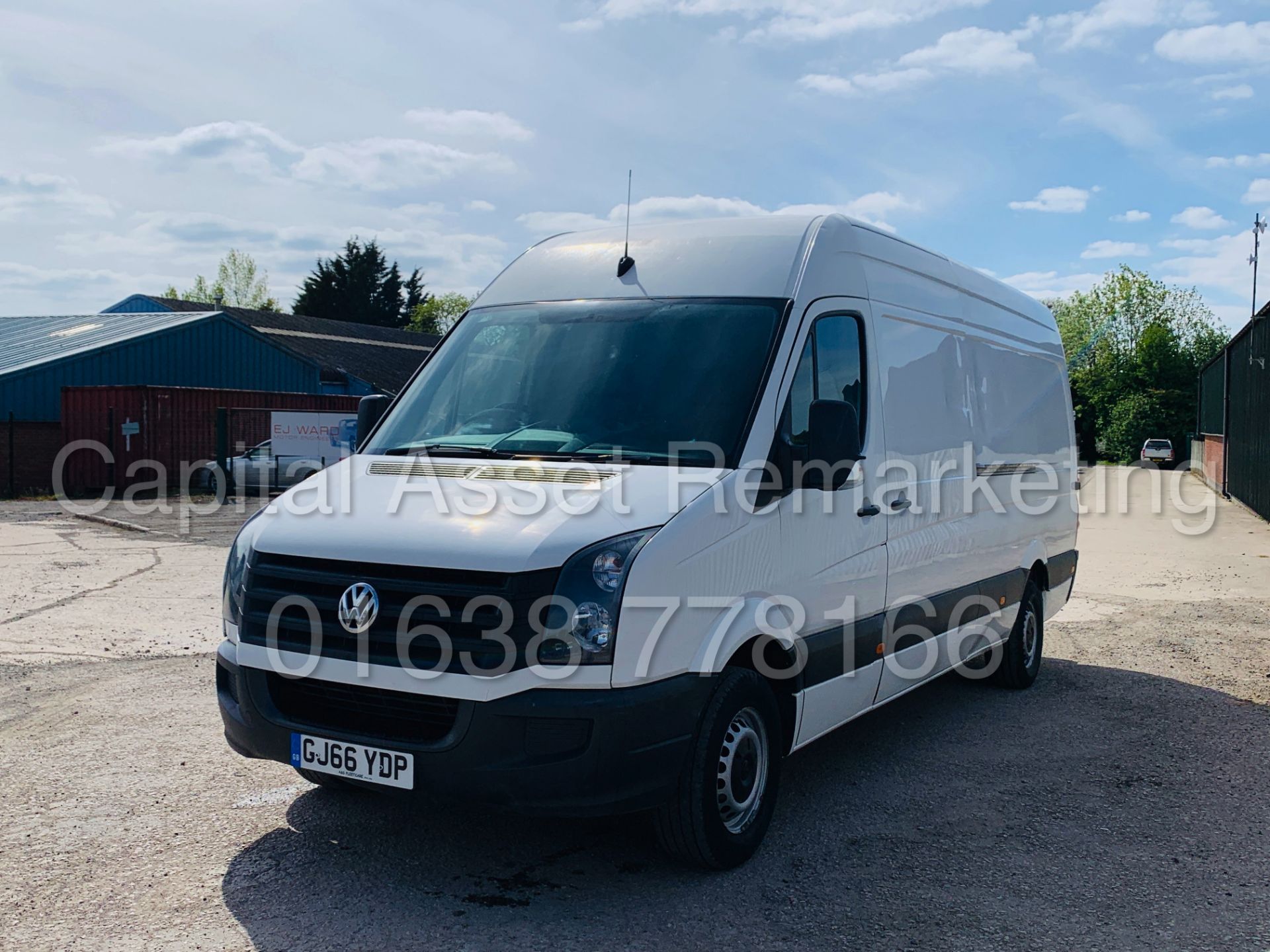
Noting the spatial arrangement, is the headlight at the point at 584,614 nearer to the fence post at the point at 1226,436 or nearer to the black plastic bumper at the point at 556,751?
the black plastic bumper at the point at 556,751

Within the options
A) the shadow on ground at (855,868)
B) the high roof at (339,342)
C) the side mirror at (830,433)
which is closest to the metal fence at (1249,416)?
the shadow on ground at (855,868)

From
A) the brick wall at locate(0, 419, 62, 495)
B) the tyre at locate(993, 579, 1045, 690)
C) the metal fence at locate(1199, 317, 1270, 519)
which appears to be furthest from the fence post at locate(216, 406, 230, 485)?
the metal fence at locate(1199, 317, 1270, 519)

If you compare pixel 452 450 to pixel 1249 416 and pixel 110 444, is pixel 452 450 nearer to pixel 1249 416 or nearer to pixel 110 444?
pixel 1249 416

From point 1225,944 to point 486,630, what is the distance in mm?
2714

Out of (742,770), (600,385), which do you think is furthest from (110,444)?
(742,770)

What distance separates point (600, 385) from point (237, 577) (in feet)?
5.38

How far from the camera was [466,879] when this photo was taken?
4391 mm

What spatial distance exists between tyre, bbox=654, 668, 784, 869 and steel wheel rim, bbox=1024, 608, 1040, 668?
12.6 ft

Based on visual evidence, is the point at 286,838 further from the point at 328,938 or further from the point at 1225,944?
the point at 1225,944

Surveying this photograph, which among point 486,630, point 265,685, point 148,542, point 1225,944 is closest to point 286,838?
point 265,685

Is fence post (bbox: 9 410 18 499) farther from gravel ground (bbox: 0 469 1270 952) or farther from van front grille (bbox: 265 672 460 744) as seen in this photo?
van front grille (bbox: 265 672 460 744)

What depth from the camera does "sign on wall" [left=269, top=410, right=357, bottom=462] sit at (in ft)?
83.3

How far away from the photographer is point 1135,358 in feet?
252

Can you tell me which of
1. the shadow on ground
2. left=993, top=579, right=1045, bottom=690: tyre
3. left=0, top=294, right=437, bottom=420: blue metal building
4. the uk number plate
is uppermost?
left=0, top=294, right=437, bottom=420: blue metal building
